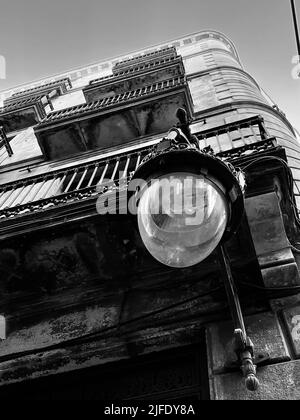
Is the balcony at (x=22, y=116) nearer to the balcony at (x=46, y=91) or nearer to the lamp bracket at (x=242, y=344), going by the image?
the balcony at (x=46, y=91)

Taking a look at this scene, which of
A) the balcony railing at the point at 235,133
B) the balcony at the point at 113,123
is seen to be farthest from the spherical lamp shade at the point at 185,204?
the balcony at the point at 113,123

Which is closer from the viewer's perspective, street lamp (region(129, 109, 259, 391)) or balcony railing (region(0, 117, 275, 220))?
street lamp (region(129, 109, 259, 391))

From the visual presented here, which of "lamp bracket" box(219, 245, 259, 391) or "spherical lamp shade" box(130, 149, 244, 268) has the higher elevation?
"spherical lamp shade" box(130, 149, 244, 268)

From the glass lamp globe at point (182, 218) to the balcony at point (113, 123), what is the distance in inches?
273

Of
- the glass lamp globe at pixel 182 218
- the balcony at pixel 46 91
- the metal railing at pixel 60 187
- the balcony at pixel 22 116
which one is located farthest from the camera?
the balcony at pixel 46 91

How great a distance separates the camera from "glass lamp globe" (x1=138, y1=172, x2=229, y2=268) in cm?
271

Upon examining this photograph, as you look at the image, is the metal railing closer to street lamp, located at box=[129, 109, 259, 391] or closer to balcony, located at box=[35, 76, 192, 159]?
street lamp, located at box=[129, 109, 259, 391]

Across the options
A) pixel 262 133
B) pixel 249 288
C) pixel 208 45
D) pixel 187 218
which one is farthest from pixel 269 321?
pixel 208 45

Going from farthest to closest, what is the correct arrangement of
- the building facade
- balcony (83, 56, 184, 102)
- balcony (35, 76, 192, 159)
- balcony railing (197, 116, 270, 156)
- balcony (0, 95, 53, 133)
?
balcony (0, 95, 53, 133), balcony (83, 56, 184, 102), balcony (35, 76, 192, 159), balcony railing (197, 116, 270, 156), the building facade

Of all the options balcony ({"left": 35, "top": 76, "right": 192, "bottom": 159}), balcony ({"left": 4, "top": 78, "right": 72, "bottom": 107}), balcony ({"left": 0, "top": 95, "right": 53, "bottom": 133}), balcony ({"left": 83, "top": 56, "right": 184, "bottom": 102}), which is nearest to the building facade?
balcony ({"left": 35, "top": 76, "right": 192, "bottom": 159})

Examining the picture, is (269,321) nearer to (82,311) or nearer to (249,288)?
(249,288)

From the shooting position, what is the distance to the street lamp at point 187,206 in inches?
107

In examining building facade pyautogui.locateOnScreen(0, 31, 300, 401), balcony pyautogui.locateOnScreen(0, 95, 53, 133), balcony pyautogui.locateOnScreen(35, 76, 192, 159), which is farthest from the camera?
balcony pyautogui.locateOnScreen(0, 95, 53, 133)

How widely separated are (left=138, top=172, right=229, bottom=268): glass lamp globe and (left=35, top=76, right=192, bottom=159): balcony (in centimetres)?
694
